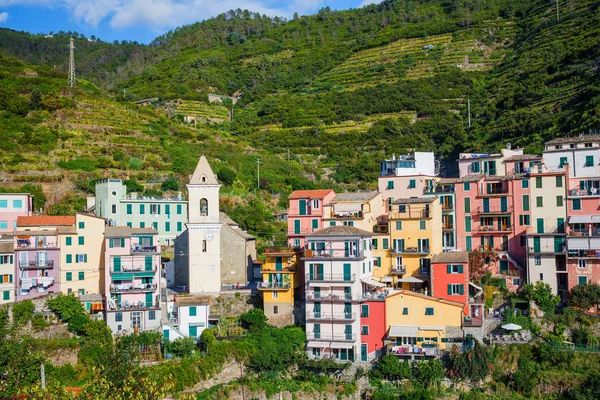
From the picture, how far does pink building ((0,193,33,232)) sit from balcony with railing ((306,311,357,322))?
2198cm

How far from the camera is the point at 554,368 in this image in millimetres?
41188

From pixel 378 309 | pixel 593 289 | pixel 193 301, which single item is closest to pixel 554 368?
pixel 593 289

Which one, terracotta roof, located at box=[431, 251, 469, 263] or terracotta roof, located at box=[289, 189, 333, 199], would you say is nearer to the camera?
terracotta roof, located at box=[431, 251, 469, 263]

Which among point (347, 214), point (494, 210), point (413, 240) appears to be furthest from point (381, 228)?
point (494, 210)

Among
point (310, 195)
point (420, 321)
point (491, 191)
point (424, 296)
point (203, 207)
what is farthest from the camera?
point (310, 195)

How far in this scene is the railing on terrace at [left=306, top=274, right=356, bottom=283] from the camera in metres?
45.3

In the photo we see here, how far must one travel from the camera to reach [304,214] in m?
51.9

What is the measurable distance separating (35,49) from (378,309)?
147320 mm

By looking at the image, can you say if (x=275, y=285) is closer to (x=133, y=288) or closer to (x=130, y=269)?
(x=133, y=288)

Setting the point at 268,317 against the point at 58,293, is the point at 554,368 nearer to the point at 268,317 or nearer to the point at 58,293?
the point at 268,317

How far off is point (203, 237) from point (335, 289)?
1055 cm

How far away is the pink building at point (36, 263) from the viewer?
45.5 m

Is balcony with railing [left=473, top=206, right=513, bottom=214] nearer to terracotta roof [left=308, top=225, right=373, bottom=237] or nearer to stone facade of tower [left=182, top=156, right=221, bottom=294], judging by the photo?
terracotta roof [left=308, top=225, right=373, bottom=237]

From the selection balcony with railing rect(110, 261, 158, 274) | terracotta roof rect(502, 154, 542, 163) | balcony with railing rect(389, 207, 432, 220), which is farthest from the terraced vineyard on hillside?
balcony with railing rect(110, 261, 158, 274)
